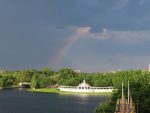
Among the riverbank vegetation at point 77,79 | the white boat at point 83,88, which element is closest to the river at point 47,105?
the riverbank vegetation at point 77,79

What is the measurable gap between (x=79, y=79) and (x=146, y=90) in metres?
80.6

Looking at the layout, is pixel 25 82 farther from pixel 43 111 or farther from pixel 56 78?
pixel 43 111

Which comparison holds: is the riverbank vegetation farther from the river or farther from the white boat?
the river

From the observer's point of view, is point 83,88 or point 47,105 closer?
point 47,105

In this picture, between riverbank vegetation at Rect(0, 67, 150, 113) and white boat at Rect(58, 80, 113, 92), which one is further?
white boat at Rect(58, 80, 113, 92)

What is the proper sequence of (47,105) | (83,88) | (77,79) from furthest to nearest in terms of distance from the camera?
(77,79) < (83,88) < (47,105)

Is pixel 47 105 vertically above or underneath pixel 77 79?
underneath

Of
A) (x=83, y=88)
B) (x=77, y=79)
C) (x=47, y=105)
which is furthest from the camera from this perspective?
(x=77, y=79)

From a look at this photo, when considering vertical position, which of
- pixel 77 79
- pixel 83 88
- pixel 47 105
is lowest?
pixel 47 105

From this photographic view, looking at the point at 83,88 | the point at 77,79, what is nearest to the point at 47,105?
the point at 83,88

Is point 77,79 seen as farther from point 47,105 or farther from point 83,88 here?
point 47,105

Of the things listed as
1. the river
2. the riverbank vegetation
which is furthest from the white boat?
the river

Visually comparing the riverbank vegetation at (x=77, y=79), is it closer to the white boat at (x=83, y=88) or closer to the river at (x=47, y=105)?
the white boat at (x=83, y=88)

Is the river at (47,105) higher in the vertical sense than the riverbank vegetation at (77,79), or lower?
lower
